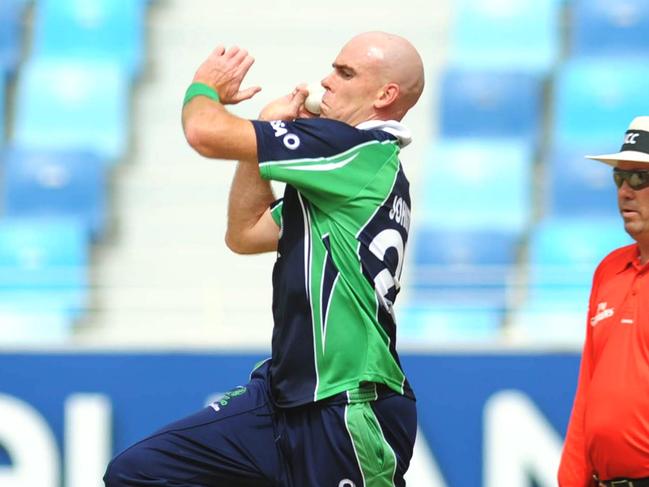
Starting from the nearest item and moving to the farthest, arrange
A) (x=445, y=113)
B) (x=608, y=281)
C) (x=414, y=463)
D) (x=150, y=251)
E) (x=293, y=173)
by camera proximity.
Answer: (x=293, y=173), (x=608, y=281), (x=414, y=463), (x=150, y=251), (x=445, y=113)

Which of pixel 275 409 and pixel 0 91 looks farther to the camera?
pixel 0 91

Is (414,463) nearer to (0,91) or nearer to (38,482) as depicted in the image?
(38,482)

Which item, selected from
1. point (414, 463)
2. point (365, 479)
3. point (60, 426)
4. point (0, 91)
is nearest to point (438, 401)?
point (414, 463)

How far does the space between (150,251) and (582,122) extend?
10.2 feet

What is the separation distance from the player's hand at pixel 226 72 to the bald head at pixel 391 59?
359 millimetres

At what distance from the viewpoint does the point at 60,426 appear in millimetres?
7129

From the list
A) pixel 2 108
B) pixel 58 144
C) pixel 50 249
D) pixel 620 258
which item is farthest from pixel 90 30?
pixel 620 258

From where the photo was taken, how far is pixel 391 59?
13.9 ft

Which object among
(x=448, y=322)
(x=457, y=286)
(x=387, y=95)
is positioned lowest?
(x=448, y=322)

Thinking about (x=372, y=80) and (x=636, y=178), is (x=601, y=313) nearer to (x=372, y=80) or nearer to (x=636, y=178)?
(x=636, y=178)

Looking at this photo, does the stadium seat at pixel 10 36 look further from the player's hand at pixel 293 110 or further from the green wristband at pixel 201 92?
the green wristband at pixel 201 92

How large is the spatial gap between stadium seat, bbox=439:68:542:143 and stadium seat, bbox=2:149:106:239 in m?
2.43

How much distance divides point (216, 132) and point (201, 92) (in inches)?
6.5

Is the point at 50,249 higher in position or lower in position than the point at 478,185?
lower
